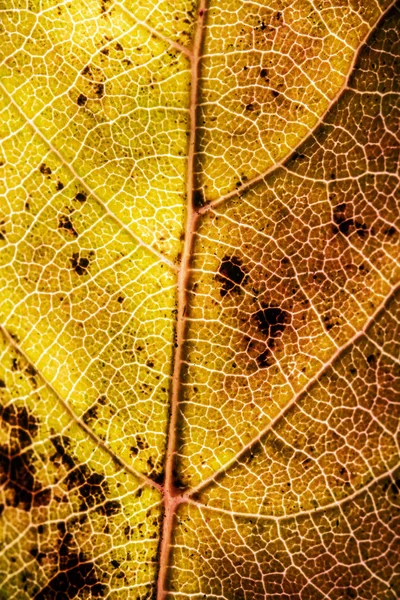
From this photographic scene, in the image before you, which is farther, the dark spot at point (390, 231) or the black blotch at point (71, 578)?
the black blotch at point (71, 578)

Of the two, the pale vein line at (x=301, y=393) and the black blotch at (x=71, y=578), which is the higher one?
the pale vein line at (x=301, y=393)

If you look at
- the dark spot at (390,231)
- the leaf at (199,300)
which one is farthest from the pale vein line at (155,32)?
the dark spot at (390,231)

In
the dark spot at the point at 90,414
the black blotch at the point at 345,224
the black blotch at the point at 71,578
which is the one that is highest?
the black blotch at the point at 345,224

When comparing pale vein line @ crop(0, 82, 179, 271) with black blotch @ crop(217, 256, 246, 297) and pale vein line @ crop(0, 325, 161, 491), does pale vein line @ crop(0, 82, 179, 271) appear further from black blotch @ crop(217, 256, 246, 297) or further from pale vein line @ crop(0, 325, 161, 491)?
pale vein line @ crop(0, 325, 161, 491)

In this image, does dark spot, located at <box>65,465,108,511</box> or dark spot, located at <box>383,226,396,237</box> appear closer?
dark spot, located at <box>383,226,396,237</box>

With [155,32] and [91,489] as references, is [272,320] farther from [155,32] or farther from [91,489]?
[155,32]

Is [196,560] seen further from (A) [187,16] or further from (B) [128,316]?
(A) [187,16]

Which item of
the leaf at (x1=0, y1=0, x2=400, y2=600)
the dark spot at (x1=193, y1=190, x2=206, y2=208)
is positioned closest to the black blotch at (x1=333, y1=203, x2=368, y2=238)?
the leaf at (x1=0, y1=0, x2=400, y2=600)

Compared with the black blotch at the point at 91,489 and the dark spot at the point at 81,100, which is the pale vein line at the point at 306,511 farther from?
the dark spot at the point at 81,100

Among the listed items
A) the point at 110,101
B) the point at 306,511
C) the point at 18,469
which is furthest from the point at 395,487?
the point at 110,101
